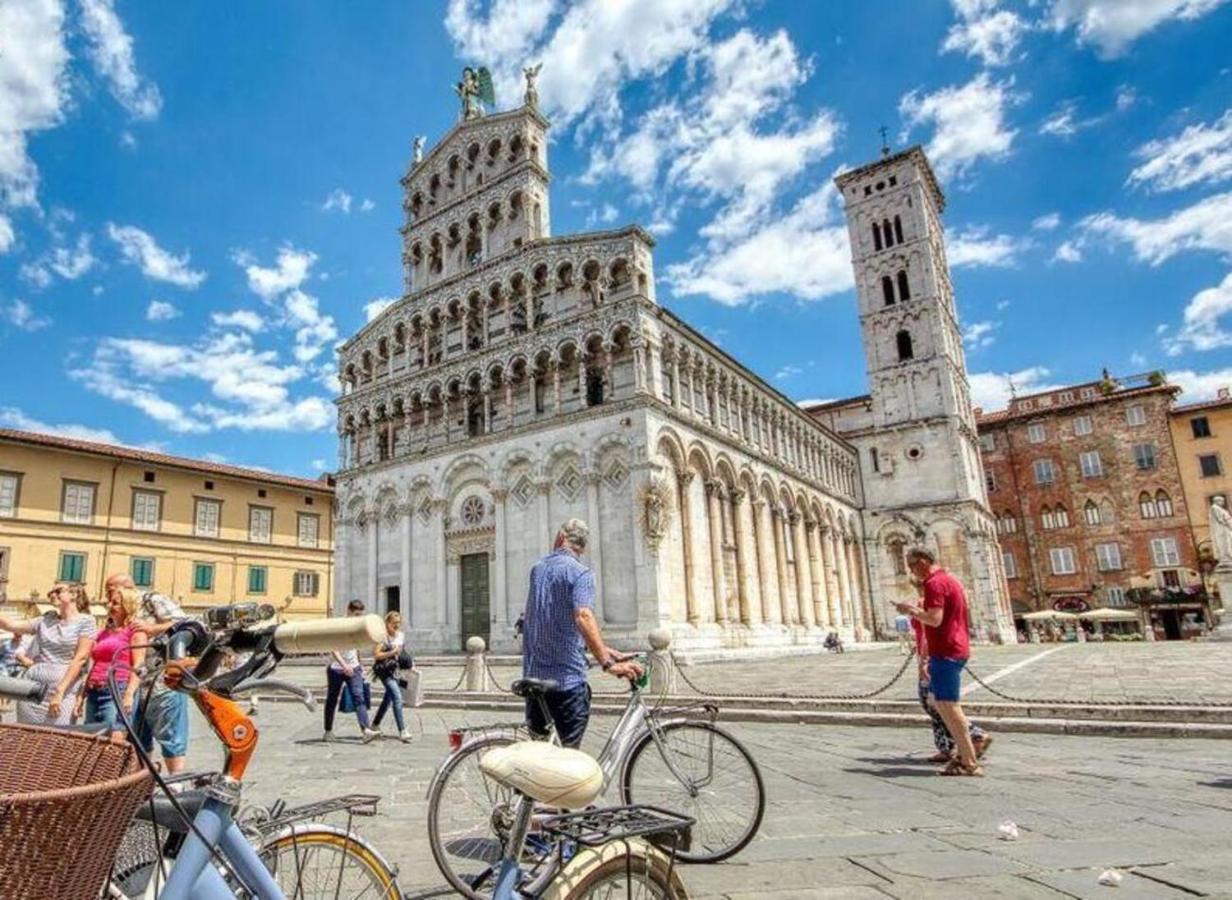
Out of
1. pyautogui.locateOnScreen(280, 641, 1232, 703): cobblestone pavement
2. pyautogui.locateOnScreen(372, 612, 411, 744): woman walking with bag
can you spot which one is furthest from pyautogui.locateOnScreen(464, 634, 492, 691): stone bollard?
pyautogui.locateOnScreen(372, 612, 411, 744): woman walking with bag

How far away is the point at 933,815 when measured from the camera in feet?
16.1

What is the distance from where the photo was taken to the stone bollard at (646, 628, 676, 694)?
1209 centimetres

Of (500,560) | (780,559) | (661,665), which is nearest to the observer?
(661,665)

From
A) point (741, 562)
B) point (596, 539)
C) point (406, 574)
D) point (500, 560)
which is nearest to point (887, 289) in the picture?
point (741, 562)

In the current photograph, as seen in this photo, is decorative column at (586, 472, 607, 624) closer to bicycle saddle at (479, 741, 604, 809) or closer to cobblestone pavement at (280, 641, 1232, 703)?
cobblestone pavement at (280, 641, 1232, 703)

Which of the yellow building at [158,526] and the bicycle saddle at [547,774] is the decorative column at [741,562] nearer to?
the yellow building at [158,526]

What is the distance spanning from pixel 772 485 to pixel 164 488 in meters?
26.3

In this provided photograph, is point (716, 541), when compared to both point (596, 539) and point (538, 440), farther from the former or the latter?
point (538, 440)

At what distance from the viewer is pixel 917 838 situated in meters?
4.39

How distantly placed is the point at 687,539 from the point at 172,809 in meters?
21.0

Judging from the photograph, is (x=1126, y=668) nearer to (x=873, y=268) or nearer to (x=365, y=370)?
(x=365, y=370)

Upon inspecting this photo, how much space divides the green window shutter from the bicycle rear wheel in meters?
34.6

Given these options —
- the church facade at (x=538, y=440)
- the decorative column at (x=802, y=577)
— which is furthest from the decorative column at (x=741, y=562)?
the decorative column at (x=802, y=577)

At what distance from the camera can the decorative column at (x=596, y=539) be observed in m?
21.7
